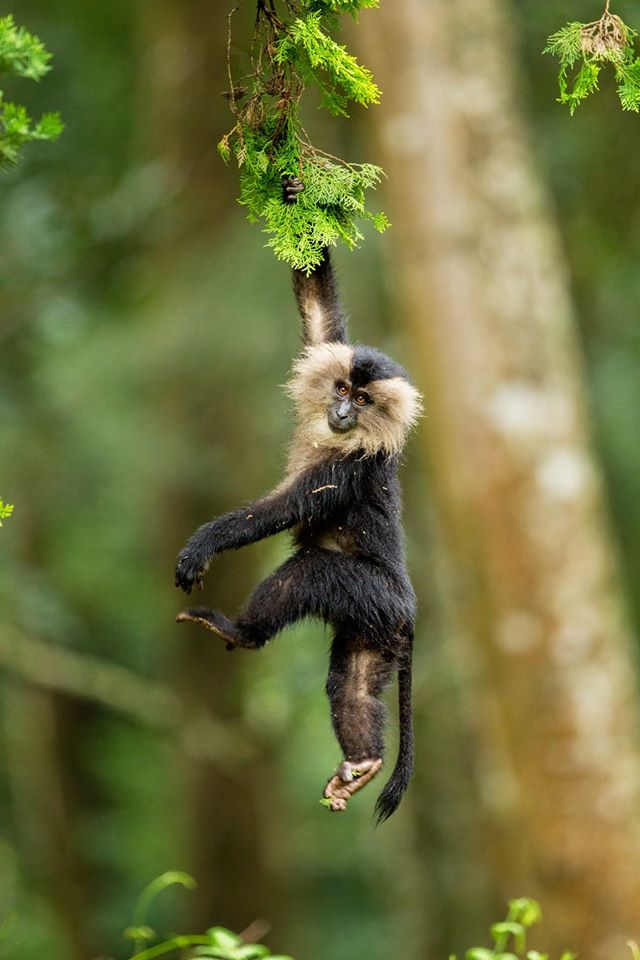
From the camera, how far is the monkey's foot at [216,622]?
4035mm

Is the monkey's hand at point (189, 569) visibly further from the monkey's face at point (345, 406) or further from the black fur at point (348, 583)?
the monkey's face at point (345, 406)

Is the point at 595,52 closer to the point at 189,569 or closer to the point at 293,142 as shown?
the point at 293,142

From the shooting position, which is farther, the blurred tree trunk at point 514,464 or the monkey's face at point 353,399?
the blurred tree trunk at point 514,464

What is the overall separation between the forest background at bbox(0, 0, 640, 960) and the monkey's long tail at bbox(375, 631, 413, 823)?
91.8 inches

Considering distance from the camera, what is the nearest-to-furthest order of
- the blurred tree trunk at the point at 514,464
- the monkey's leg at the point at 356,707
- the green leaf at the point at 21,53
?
the green leaf at the point at 21,53 < the monkey's leg at the point at 356,707 < the blurred tree trunk at the point at 514,464

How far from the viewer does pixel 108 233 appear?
34.1ft

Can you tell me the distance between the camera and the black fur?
4.17 metres

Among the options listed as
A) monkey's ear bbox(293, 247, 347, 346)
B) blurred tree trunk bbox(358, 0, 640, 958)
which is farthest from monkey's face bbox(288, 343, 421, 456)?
blurred tree trunk bbox(358, 0, 640, 958)

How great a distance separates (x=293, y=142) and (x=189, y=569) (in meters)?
1.31

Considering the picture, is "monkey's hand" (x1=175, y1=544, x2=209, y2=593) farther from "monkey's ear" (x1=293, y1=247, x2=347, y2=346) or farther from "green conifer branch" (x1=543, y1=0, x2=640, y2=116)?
"green conifer branch" (x1=543, y1=0, x2=640, y2=116)

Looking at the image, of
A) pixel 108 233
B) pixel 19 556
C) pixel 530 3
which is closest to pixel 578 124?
pixel 530 3

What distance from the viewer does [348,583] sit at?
430 centimetres

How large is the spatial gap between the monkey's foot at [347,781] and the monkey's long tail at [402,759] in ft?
0.34

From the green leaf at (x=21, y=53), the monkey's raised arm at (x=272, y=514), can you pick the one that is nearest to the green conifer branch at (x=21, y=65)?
the green leaf at (x=21, y=53)
